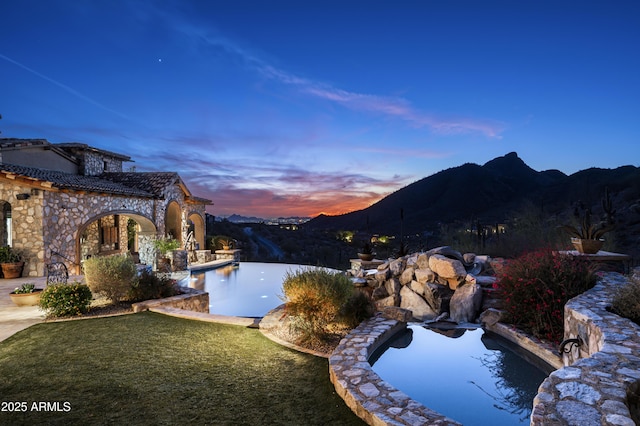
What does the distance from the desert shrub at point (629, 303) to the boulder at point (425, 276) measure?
11.9ft

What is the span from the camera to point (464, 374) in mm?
4703

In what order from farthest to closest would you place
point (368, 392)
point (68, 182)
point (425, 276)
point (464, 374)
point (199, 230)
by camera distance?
point (199, 230), point (68, 182), point (425, 276), point (464, 374), point (368, 392)

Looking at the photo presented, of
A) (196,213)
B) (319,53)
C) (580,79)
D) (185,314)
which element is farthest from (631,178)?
(185,314)

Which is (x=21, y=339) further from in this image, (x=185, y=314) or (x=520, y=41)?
(x=520, y=41)

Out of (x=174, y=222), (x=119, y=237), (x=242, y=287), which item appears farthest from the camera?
(x=174, y=222)

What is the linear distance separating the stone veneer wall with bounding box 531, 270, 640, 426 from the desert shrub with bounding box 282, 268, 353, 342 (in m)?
3.37

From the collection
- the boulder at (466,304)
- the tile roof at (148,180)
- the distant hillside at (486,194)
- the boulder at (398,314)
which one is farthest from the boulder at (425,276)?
the distant hillside at (486,194)

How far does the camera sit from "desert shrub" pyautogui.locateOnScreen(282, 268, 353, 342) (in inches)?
226

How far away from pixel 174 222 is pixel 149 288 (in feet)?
42.6

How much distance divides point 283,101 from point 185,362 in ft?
40.6

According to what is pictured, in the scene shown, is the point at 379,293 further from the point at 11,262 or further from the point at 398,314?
the point at 11,262

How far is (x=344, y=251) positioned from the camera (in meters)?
27.9

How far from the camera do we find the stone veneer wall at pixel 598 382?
2422 millimetres

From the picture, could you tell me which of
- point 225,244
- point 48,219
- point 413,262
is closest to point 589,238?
point 413,262
